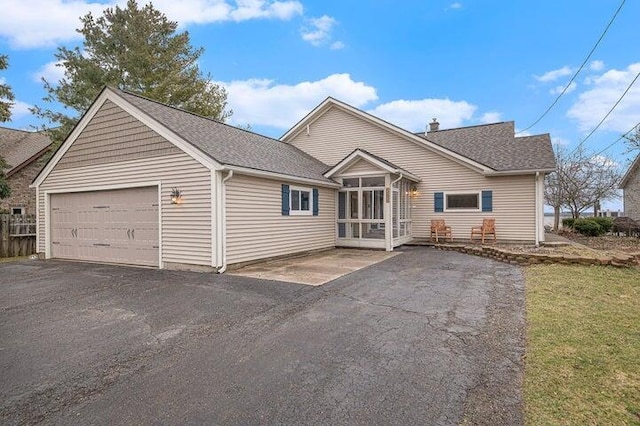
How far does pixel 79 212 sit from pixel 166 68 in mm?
14869

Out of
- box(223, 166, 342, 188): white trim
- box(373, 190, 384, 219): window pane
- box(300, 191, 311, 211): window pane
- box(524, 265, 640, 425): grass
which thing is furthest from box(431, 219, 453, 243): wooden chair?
box(524, 265, 640, 425): grass

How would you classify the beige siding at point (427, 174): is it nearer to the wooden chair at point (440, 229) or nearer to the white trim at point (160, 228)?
the wooden chair at point (440, 229)

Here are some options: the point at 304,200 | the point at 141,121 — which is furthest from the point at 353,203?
the point at 141,121

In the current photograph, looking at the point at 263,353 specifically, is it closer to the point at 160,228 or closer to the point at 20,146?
the point at 160,228

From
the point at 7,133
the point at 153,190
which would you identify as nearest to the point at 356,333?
the point at 153,190

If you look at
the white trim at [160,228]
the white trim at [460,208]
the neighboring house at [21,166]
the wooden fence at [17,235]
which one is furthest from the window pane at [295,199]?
the neighboring house at [21,166]

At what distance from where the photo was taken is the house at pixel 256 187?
30.2 ft

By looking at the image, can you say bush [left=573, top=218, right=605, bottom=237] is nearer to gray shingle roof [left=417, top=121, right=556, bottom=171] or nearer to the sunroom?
gray shingle roof [left=417, top=121, right=556, bottom=171]

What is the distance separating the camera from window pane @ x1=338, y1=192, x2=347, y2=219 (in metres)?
13.9

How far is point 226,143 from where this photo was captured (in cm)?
1067

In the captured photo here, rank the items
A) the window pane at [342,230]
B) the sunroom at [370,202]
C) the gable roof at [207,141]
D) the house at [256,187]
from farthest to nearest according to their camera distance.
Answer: the window pane at [342,230] < the sunroom at [370,202] < the house at [256,187] < the gable roof at [207,141]

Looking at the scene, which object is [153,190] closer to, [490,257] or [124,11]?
[490,257]

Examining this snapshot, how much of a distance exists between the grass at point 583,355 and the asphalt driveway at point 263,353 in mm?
204

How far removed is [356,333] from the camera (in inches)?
180
